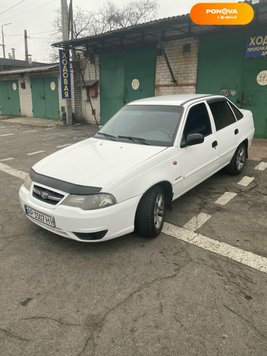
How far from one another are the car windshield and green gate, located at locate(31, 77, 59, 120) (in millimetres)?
12448

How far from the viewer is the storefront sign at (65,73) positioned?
12.9 metres

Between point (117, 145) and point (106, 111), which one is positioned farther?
→ point (106, 111)

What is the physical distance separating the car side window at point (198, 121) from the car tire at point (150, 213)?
3.23 feet

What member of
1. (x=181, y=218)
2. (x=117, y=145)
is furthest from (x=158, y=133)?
(x=181, y=218)

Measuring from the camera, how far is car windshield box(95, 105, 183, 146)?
3.75 metres

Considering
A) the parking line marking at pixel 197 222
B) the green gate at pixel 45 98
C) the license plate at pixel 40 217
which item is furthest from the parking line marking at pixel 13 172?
the green gate at pixel 45 98

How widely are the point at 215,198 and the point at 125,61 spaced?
929 cm

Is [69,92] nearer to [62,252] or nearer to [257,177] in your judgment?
[257,177]

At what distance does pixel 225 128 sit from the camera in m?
4.75

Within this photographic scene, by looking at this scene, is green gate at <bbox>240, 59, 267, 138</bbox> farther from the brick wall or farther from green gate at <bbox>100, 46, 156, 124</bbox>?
green gate at <bbox>100, 46, 156, 124</bbox>

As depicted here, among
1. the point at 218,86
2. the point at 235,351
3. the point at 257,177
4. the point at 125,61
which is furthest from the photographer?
the point at 125,61

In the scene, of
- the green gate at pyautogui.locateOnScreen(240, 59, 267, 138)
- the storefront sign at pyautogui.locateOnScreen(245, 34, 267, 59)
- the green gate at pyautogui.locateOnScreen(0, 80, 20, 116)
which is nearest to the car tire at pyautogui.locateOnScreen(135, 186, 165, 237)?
the green gate at pyautogui.locateOnScreen(240, 59, 267, 138)

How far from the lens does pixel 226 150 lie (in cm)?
479

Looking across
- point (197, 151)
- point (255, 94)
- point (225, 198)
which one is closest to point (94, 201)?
point (197, 151)
